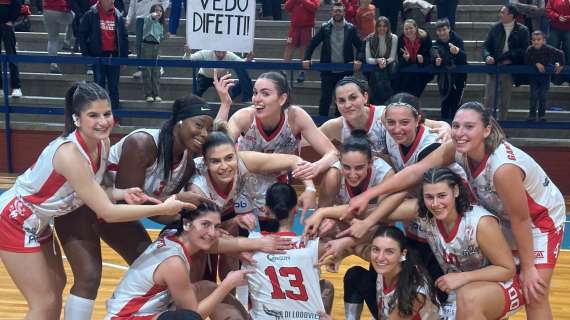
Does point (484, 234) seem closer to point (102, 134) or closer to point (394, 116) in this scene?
point (394, 116)

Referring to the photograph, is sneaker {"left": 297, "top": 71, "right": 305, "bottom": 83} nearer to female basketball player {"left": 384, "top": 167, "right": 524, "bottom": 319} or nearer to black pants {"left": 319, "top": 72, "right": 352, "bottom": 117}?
black pants {"left": 319, "top": 72, "right": 352, "bottom": 117}

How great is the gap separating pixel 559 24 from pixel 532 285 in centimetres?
630

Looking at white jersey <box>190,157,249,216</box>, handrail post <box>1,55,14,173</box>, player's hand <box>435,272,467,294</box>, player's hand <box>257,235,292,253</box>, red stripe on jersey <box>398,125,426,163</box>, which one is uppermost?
red stripe on jersey <box>398,125,426,163</box>

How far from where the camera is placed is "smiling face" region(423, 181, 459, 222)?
4262 millimetres

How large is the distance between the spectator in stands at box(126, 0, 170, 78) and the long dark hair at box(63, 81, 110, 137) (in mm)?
6603

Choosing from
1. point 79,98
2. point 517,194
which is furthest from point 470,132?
point 79,98

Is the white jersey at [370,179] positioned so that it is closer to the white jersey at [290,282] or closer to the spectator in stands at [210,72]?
the white jersey at [290,282]

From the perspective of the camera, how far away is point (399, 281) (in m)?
4.46

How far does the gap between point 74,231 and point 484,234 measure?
2.01 m

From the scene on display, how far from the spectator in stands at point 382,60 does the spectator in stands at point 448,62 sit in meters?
0.44

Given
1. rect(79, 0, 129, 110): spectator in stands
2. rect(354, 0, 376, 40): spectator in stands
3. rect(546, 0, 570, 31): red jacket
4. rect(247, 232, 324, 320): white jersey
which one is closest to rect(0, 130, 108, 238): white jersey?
rect(247, 232, 324, 320): white jersey

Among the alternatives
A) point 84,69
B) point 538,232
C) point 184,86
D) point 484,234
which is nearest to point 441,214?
point 484,234

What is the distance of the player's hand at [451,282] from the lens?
4.29m

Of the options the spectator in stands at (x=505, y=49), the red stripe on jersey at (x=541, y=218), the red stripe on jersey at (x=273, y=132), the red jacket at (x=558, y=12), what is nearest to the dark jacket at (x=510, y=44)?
the spectator in stands at (x=505, y=49)
